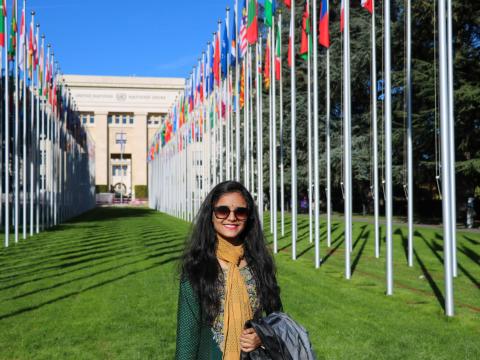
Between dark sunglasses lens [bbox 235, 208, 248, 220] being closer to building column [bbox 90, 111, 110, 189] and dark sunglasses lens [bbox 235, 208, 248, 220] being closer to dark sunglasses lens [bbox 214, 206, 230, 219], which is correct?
dark sunglasses lens [bbox 214, 206, 230, 219]

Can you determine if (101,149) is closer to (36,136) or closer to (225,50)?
(36,136)

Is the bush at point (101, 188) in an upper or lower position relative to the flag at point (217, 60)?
lower

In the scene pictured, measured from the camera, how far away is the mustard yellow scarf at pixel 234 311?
8.79 ft

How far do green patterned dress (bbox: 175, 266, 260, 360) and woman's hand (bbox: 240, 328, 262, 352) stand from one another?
144mm

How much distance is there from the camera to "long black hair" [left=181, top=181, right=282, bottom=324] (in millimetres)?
2715

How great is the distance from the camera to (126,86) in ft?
281

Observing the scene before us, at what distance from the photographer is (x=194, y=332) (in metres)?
2.70

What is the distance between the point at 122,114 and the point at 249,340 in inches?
3447

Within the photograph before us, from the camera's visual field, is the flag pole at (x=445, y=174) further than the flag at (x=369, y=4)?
No

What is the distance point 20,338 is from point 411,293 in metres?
6.07

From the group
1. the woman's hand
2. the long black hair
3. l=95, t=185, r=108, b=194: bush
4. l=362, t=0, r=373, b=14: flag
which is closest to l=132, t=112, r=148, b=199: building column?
l=95, t=185, r=108, b=194: bush

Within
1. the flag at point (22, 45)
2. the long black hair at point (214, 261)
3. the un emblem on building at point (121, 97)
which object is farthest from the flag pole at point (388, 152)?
the un emblem on building at point (121, 97)

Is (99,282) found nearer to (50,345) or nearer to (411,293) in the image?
(50,345)

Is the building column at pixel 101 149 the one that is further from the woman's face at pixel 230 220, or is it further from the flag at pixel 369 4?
the woman's face at pixel 230 220
